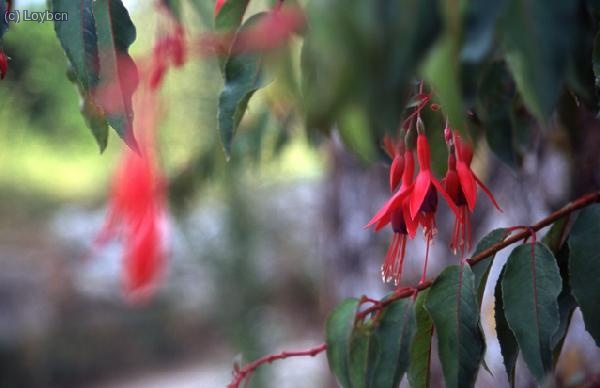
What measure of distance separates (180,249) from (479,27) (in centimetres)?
459

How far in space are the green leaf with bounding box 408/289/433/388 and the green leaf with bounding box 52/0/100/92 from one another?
260 millimetres

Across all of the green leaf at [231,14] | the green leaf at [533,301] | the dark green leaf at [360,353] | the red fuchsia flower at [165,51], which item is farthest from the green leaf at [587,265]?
the red fuchsia flower at [165,51]

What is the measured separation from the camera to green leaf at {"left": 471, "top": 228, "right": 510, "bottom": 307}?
0.61 m

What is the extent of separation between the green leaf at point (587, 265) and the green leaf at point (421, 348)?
10cm

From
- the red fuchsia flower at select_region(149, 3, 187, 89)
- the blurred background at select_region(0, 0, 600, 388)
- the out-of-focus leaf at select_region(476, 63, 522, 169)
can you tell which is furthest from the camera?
the blurred background at select_region(0, 0, 600, 388)

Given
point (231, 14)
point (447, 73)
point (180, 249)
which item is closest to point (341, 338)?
point (231, 14)

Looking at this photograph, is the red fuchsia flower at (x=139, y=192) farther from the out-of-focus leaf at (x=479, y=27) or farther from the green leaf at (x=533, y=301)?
the out-of-focus leaf at (x=479, y=27)

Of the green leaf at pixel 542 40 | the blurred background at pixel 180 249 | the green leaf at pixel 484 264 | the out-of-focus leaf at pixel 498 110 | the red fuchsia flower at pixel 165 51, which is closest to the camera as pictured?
the green leaf at pixel 542 40

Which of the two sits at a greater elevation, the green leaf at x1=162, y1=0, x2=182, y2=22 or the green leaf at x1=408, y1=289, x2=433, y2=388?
the green leaf at x1=162, y1=0, x2=182, y2=22

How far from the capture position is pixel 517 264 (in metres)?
0.58

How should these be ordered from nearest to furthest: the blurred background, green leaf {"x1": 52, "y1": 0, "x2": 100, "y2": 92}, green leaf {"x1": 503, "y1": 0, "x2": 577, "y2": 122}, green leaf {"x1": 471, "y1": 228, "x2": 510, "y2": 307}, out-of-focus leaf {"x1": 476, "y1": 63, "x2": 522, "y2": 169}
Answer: green leaf {"x1": 503, "y1": 0, "x2": 577, "y2": 122} → green leaf {"x1": 52, "y1": 0, "x2": 100, "y2": 92} → green leaf {"x1": 471, "y1": 228, "x2": 510, "y2": 307} → out-of-focus leaf {"x1": 476, "y1": 63, "x2": 522, "y2": 169} → the blurred background

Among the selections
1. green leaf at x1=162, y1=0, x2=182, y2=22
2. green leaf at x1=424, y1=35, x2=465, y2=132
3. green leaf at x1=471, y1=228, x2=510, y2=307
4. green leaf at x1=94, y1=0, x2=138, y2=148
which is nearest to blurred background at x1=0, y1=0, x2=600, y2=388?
green leaf at x1=162, y1=0, x2=182, y2=22

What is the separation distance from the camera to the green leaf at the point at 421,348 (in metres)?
0.60

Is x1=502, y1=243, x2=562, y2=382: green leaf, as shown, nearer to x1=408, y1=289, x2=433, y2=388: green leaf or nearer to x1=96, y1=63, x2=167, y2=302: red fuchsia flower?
x1=408, y1=289, x2=433, y2=388: green leaf
